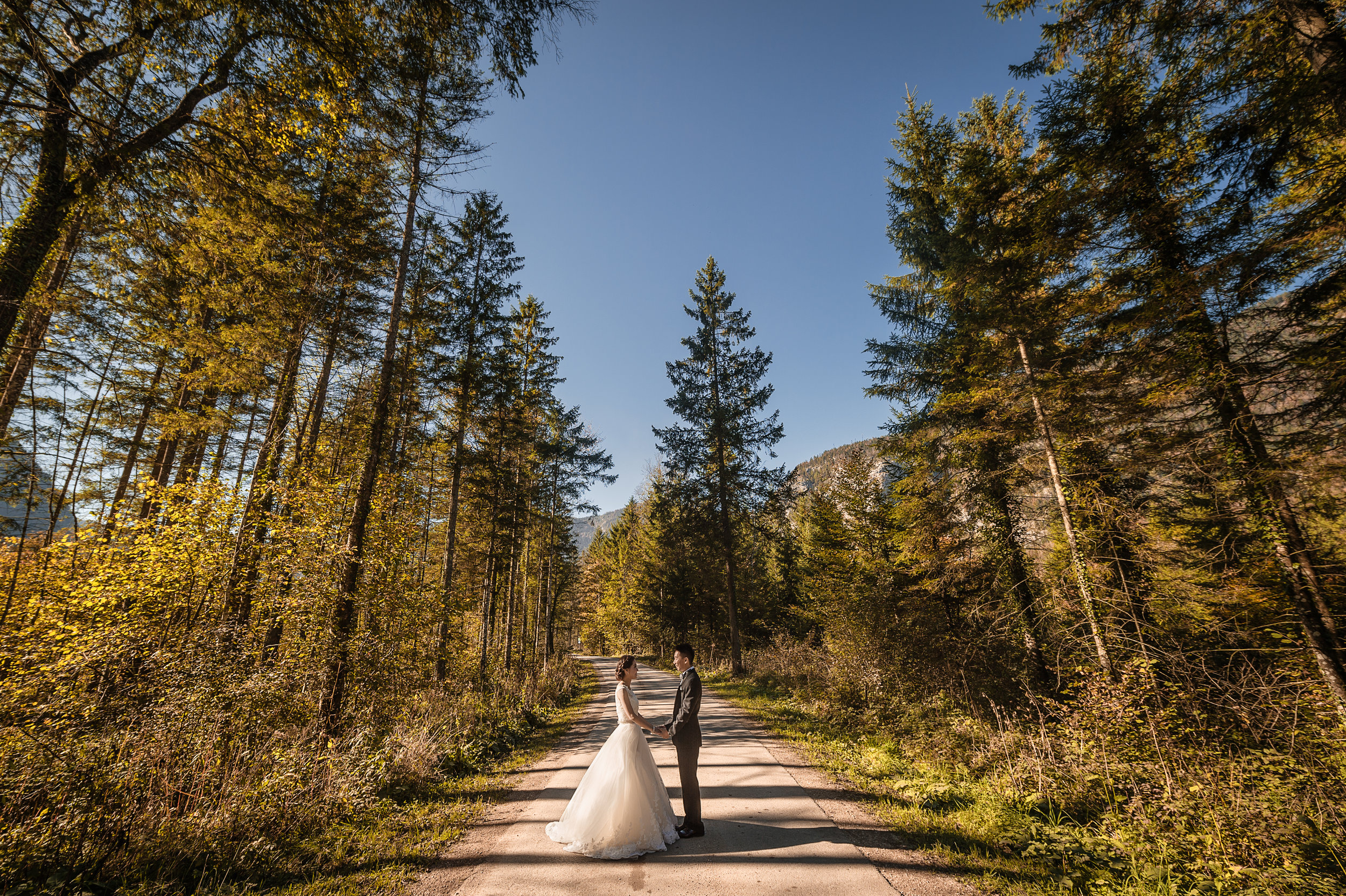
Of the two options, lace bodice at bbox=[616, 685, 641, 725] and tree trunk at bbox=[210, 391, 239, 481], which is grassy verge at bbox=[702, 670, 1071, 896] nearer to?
lace bodice at bbox=[616, 685, 641, 725]

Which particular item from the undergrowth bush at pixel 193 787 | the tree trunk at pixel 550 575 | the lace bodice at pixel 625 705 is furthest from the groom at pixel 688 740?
the tree trunk at pixel 550 575

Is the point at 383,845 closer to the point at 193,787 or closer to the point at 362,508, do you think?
the point at 193,787

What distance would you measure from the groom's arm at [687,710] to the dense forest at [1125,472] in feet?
9.64

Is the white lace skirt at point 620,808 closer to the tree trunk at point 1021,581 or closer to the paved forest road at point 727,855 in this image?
the paved forest road at point 727,855

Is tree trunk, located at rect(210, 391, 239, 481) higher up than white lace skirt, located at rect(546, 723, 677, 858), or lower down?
higher up

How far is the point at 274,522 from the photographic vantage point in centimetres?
748

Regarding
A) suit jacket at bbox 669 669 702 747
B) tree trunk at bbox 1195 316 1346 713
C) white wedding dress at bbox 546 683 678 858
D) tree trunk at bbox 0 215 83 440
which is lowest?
white wedding dress at bbox 546 683 678 858

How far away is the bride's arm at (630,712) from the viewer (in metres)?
5.06

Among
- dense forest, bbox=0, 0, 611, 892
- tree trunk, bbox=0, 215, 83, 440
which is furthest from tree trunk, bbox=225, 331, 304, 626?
tree trunk, bbox=0, 215, 83, 440

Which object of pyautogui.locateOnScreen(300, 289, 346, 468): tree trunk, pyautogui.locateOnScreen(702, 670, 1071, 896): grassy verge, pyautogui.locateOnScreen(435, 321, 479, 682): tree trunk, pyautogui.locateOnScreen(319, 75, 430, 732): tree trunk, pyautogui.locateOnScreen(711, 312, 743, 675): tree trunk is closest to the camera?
pyautogui.locateOnScreen(702, 670, 1071, 896): grassy verge

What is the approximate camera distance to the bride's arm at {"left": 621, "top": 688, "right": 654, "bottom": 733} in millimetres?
5062

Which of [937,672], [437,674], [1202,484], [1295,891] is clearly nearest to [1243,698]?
[1295,891]

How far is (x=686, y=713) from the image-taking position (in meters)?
5.16

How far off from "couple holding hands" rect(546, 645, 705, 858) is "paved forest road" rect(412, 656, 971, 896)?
125mm
